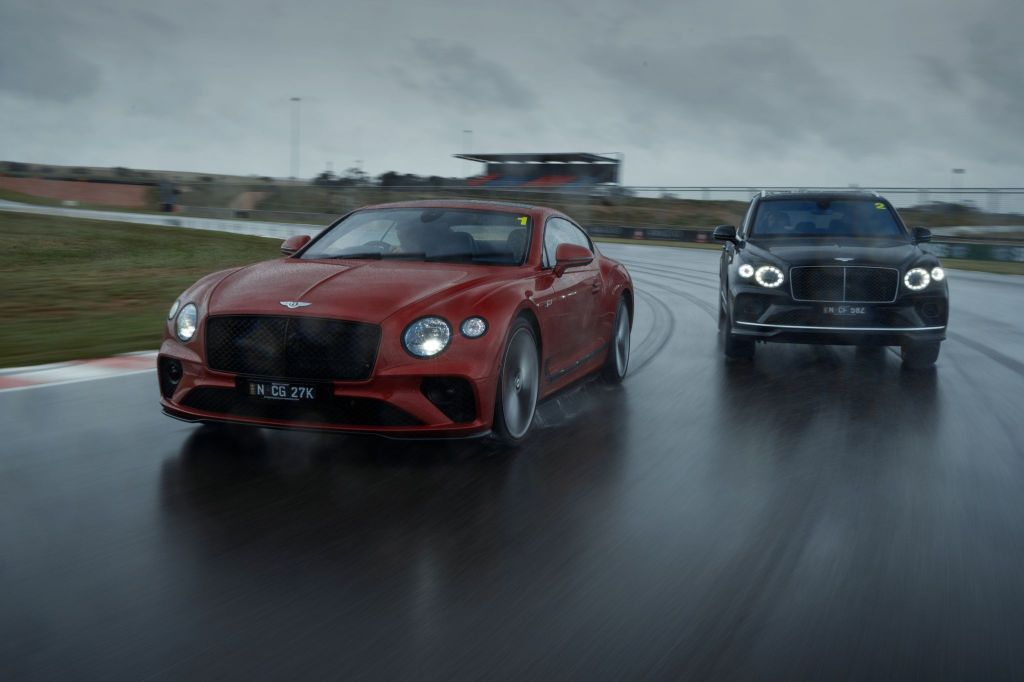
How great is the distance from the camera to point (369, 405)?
17.4ft

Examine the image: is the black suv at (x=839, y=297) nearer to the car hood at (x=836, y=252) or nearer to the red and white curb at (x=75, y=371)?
the car hood at (x=836, y=252)

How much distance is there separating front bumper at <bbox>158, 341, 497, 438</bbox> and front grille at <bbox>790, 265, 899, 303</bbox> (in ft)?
15.0

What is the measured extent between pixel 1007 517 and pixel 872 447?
4.84 ft

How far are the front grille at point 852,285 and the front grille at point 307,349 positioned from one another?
16.5ft

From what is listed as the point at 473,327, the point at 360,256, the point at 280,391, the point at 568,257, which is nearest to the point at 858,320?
the point at 568,257

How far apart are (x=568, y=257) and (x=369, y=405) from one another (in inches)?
78.5

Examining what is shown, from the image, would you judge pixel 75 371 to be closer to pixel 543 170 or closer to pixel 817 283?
pixel 817 283

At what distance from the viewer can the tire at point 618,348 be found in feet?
27.2

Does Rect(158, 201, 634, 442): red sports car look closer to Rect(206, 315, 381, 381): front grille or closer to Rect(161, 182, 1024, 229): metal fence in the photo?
Rect(206, 315, 381, 381): front grille

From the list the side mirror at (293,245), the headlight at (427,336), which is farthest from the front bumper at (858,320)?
the headlight at (427,336)

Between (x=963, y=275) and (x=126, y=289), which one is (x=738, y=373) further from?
(x=963, y=275)

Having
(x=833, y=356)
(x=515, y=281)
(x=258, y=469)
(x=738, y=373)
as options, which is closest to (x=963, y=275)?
(x=833, y=356)

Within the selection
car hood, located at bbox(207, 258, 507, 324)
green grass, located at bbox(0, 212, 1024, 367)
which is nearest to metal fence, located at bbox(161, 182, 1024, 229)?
green grass, located at bbox(0, 212, 1024, 367)

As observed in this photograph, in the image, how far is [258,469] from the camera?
5.32 metres
